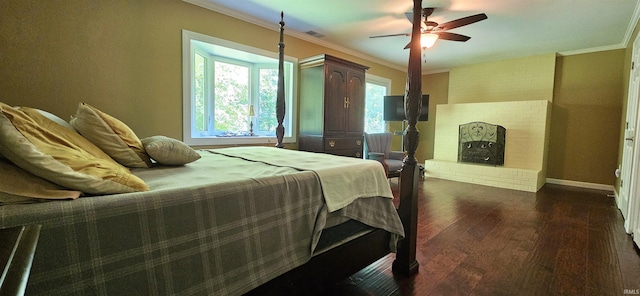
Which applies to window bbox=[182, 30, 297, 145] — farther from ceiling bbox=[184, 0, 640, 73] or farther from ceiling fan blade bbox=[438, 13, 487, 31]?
ceiling fan blade bbox=[438, 13, 487, 31]

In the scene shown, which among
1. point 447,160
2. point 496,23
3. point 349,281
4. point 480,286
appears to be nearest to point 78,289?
point 349,281

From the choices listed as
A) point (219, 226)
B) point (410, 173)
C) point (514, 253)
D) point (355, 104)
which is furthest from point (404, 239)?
point (355, 104)

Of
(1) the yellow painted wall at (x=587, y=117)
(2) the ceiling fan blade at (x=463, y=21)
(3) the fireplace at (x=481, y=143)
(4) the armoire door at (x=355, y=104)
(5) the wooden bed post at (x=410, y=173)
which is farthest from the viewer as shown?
(3) the fireplace at (x=481, y=143)

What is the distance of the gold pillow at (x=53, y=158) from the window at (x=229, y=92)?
84.7 inches

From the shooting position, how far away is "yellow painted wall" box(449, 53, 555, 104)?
4.83 metres

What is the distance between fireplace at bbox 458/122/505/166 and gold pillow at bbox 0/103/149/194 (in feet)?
18.0

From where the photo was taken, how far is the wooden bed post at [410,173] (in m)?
1.79

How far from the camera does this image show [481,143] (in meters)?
5.12

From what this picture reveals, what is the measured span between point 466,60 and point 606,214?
3306mm

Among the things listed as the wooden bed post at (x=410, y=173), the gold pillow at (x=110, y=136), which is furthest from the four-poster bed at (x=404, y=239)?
the gold pillow at (x=110, y=136)

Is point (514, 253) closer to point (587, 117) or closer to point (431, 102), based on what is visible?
point (587, 117)

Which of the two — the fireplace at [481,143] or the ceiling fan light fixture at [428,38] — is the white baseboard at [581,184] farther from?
the ceiling fan light fixture at [428,38]

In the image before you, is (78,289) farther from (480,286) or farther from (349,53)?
(349,53)

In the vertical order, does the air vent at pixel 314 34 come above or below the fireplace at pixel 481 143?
above
